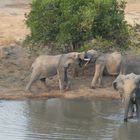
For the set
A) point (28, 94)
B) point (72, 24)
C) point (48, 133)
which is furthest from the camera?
point (72, 24)

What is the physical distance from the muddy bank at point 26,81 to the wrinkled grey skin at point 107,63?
0.25 metres

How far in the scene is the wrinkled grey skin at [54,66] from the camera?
19453 millimetres

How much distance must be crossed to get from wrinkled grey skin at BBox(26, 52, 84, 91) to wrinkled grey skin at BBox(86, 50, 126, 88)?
0.53 m

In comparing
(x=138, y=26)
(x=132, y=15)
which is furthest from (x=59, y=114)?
(x=132, y=15)

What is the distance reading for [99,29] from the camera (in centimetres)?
2072

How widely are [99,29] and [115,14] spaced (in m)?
0.62

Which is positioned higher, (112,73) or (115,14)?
(115,14)

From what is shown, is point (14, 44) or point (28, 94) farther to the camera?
point (14, 44)

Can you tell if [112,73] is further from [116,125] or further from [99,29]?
[116,125]

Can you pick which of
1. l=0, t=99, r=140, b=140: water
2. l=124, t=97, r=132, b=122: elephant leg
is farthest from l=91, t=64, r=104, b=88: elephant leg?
l=124, t=97, r=132, b=122: elephant leg

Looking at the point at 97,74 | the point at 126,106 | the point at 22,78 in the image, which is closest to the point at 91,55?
the point at 97,74

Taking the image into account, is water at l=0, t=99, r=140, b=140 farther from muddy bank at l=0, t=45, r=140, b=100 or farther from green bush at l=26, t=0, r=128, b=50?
green bush at l=26, t=0, r=128, b=50

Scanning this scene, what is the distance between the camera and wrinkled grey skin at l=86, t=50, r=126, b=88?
785 inches

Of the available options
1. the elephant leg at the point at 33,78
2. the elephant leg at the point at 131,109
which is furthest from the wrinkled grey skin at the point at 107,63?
the elephant leg at the point at 131,109
